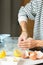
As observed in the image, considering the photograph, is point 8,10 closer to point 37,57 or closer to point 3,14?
point 3,14

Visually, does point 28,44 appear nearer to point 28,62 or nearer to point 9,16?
point 28,62

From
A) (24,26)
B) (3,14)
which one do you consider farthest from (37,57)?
(3,14)

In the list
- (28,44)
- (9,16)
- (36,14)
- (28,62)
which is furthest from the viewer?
(9,16)

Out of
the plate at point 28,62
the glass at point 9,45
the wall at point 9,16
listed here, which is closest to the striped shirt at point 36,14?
the glass at point 9,45

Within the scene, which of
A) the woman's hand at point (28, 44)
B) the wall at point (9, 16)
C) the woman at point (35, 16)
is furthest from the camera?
the wall at point (9, 16)

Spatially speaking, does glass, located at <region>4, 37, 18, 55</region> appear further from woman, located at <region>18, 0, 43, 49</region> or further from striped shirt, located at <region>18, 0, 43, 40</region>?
striped shirt, located at <region>18, 0, 43, 40</region>

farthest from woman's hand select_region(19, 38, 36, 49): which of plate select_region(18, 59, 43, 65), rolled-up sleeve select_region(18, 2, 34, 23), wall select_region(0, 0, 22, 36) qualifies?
wall select_region(0, 0, 22, 36)

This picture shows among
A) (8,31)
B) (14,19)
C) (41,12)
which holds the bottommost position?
(8,31)

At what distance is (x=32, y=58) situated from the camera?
1.01 m

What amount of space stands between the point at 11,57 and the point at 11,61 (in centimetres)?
8

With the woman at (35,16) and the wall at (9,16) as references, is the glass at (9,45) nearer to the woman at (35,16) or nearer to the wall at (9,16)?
the woman at (35,16)

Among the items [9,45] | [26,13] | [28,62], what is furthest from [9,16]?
[28,62]

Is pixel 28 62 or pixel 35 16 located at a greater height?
pixel 35 16

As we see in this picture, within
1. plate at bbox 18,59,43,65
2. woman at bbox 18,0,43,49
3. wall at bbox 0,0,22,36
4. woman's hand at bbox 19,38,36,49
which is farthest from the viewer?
wall at bbox 0,0,22,36
